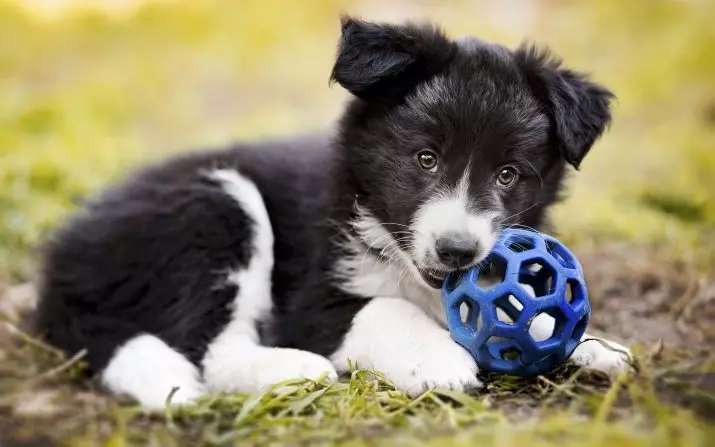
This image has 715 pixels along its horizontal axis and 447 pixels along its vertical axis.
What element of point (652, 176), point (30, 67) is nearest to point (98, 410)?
point (652, 176)

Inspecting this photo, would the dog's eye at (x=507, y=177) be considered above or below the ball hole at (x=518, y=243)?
above

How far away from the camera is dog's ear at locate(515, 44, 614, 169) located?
11.5 feet

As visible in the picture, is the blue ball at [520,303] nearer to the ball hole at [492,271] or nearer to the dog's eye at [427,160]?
the ball hole at [492,271]

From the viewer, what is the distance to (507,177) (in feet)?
11.4

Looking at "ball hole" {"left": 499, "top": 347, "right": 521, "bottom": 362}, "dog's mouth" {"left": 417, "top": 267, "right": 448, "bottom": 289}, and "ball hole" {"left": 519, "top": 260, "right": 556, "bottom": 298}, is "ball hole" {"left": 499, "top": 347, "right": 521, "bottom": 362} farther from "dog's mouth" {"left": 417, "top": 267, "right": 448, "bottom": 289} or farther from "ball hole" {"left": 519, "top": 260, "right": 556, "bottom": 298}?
"dog's mouth" {"left": 417, "top": 267, "right": 448, "bottom": 289}

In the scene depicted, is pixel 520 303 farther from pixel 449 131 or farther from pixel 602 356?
pixel 449 131

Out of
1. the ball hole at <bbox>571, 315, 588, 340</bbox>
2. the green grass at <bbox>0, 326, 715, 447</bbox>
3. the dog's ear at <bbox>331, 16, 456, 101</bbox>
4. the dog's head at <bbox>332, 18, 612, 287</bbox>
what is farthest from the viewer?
the dog's ear at <bbox>331, 16, 456, 101</bbox>

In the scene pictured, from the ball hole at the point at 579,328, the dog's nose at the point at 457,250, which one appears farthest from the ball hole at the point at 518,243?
the ball hole at the point at 579,328

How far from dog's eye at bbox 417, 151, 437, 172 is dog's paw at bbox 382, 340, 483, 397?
0.73 m

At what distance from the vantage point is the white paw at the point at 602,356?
3258 mm

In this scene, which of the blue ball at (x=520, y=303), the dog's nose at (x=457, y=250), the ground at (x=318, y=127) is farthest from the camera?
the dog's nose at (x=457, y=250)

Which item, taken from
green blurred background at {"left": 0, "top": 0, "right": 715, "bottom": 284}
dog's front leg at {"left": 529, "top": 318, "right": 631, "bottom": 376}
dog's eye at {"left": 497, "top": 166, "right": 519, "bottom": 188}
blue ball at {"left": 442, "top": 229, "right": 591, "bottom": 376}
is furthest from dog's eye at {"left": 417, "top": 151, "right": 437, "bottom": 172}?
green blurred background at {"left": 0, "top": 0, "right": 715, "bottom": 284}

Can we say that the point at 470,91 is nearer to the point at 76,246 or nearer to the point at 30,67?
the point at 76,246

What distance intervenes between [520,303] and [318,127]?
3.72m
